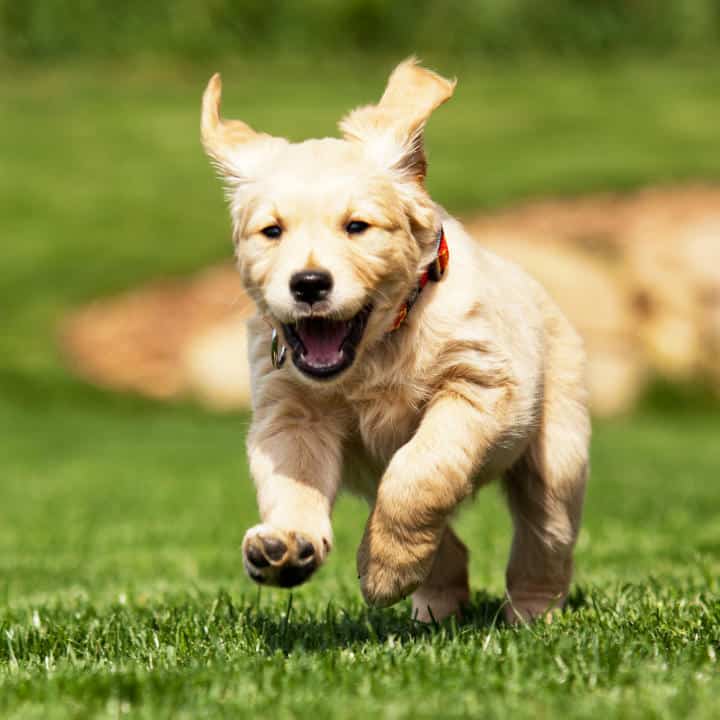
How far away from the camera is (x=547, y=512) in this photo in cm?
464

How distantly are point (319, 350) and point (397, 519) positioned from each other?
1.65 ft

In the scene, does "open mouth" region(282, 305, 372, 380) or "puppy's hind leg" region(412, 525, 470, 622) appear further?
"puppy's hind leg" region(412, 525, 470, 622)

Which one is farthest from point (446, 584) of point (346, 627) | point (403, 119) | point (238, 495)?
point (238, 495)

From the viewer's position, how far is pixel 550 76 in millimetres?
26109

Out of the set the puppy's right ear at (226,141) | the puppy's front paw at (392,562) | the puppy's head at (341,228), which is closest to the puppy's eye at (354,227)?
the puppy's head at (341,228)

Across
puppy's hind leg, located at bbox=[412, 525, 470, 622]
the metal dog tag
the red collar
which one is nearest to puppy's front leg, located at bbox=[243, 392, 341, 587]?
the metal dog tag

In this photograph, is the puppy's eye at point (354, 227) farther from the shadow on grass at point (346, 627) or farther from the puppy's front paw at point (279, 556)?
the shadow on grass at point (346, 627)

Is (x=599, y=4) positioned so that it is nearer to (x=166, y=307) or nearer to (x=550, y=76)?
(x=550, y=76)

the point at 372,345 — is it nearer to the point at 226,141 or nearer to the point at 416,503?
the point at 416,503

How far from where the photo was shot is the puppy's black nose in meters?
3.62

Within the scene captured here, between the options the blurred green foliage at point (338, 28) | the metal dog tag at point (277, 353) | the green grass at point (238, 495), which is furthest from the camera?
the blurred green foliage at point (338, 28)

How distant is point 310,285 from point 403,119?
72 cm

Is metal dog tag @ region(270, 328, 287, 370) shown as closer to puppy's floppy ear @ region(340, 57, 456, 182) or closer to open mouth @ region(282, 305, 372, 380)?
open mouth @ region(282, 305, 372, 380)

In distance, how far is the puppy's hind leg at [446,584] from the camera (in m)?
4.85
